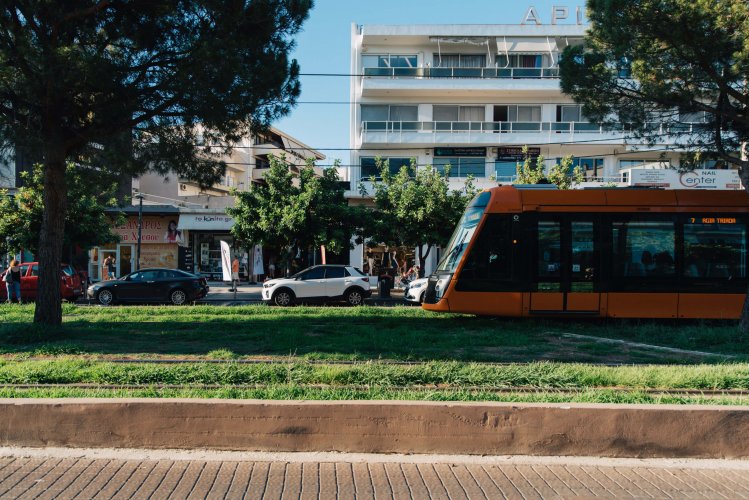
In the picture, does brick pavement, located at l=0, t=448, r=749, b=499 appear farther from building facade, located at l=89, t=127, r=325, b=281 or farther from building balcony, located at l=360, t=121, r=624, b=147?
building facade, located at l=89, t=127, r=325, b=281

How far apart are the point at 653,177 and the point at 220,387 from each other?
2833cm

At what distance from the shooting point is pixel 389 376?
7.08 meters

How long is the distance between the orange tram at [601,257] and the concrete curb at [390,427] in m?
8.33

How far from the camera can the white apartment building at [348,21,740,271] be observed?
33250 millimetres

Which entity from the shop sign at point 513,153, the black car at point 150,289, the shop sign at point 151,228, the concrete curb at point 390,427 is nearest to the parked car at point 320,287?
the black car at point 150,289

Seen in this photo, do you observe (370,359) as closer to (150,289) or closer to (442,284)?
(442,284)

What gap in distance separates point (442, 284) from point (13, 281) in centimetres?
1611

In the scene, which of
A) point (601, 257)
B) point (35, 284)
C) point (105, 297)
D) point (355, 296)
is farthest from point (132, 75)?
point (35, 284)

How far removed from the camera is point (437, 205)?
26.7m

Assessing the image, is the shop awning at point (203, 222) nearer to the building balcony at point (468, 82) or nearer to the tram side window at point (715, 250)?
the building balcony at point (468, 82)

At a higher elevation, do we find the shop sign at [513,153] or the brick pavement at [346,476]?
the shop sign at [513,153]

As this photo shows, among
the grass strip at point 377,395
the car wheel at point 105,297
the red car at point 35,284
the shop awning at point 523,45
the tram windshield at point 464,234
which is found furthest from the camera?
the shop awning at point 523,45

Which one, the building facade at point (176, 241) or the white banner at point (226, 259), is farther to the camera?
the building facade at point (176, 241)

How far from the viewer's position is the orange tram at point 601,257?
13.6m
